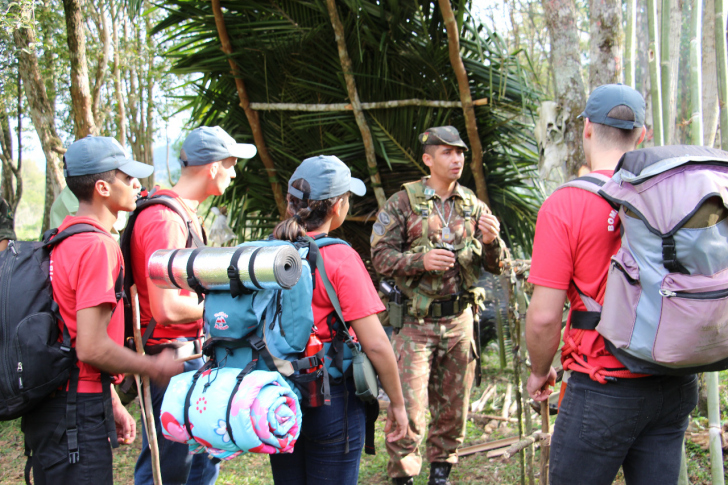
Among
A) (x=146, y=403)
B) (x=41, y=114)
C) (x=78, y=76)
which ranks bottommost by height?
(x=146, y=403)

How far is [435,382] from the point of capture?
3783 millimetres

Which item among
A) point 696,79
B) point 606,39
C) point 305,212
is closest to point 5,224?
point 305,212

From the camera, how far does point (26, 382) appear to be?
1996 millimetres

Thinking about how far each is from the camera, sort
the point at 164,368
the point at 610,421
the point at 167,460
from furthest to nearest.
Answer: the point at 167,460 < the point at 164,368 < the point at 610,421

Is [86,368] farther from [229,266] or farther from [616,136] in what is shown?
[616,136]

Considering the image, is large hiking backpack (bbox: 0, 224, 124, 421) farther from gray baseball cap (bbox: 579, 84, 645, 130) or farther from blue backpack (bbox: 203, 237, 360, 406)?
gray baseball cap (bbox: 579, 84, 645, 130)

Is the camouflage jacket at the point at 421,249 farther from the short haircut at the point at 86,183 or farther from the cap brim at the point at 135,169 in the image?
the short haircut at the point at 86,183

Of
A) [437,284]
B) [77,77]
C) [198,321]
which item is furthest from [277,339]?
[77,77]

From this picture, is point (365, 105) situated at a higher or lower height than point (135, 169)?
higher

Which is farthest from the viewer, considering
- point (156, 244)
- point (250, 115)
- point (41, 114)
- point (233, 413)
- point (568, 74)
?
point (41, 114)

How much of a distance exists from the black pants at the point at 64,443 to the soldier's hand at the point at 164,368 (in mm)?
228

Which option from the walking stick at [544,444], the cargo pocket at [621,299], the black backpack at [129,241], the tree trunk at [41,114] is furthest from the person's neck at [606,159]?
the tree trunk at [41,114]

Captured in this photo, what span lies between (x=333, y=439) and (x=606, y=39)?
2.58 m

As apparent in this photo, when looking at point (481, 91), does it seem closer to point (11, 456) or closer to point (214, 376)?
point (214, 376)
